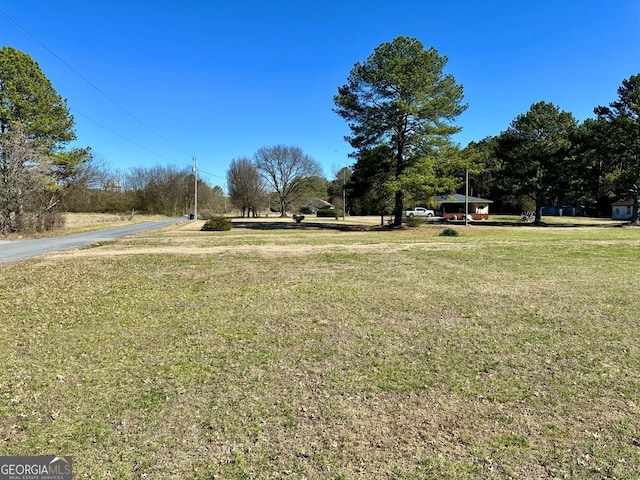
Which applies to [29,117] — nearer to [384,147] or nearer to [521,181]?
[384,147]

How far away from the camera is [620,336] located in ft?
16.0

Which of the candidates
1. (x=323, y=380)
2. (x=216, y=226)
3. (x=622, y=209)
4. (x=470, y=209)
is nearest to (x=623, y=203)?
(x=622, y=209)

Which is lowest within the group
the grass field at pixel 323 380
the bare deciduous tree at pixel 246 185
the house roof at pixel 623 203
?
the grass field at pixel 323 380

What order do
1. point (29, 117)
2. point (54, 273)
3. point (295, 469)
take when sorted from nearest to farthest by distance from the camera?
point (295, 469) → point (54, 273) → point (29, 117)

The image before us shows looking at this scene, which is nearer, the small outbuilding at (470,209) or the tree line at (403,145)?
the tree line at (403,145)

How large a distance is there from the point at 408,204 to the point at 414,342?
81.6 ft

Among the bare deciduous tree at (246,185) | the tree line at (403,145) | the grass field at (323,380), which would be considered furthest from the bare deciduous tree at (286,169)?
the grass field at (323,380)

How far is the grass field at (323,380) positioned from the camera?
2.54 m

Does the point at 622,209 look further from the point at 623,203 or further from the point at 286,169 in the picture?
the point at 286,169

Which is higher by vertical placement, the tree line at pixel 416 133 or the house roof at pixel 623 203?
the tree line at pixel 416 133

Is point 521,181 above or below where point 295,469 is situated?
above

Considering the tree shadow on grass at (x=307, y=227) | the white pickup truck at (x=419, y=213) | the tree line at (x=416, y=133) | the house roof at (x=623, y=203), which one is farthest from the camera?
the white pickup truck at (x=419, y=213)

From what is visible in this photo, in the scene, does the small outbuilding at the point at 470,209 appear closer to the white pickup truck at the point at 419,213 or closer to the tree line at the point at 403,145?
the white pickup truck at the point at 419,213

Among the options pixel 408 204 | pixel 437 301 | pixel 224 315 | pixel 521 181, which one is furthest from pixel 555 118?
pixel 224 315
